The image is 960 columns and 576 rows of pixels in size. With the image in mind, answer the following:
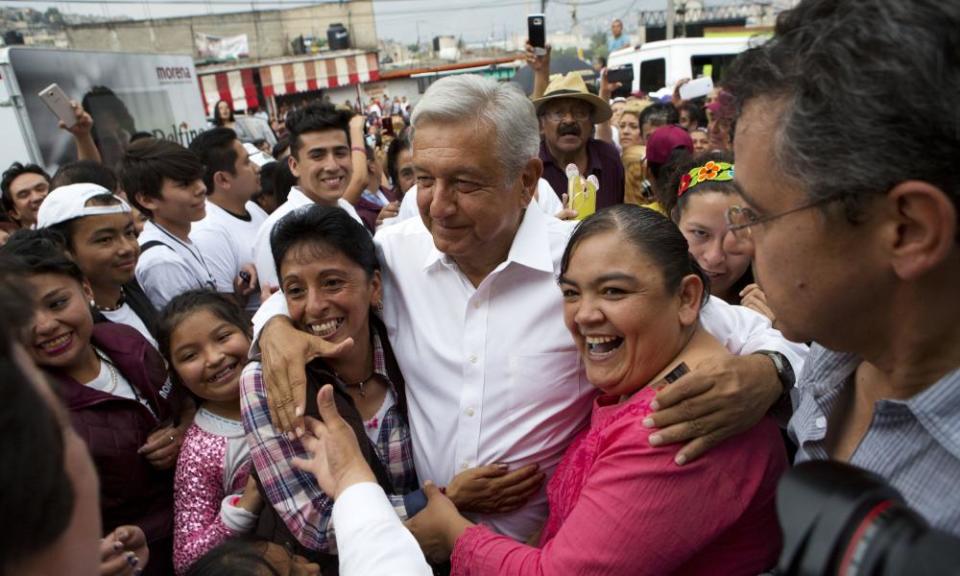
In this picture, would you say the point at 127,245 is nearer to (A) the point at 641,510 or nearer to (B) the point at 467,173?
(B) the point at 467,173

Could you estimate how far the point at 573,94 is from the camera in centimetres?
436

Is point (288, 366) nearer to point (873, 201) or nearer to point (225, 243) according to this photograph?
point (873, 201)

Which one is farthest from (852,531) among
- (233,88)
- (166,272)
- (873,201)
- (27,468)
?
(233,88)

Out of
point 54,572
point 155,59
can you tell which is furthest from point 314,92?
point 54,572

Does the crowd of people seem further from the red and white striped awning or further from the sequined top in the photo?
the red and white striped awning

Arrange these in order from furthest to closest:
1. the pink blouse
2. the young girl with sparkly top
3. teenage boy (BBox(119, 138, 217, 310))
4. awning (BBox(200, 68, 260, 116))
→ awning (BBox(200, 68, 260, 116)) < teenage boy (BBox(119, 138, 217, 310)) < the young girl with sparkly top < the pink blouse

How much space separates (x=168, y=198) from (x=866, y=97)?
383cm

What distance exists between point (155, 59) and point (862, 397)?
38.3ft

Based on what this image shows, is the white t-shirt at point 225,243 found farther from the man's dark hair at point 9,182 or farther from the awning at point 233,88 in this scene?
the awning at point 233,88

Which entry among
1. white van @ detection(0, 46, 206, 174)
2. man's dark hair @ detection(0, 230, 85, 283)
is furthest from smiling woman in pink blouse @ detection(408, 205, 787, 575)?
white van @ detection(0, 46, 206, 174)

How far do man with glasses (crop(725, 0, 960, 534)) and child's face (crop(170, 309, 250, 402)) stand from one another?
191 cm

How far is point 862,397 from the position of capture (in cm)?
127

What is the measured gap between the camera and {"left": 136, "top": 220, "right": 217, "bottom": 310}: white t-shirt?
11.0 ft

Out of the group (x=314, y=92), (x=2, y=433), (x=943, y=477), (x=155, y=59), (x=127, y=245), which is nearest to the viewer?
(x=2, y=433)
